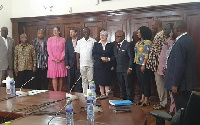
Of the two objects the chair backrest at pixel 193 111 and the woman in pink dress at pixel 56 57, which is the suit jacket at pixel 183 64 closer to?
the chair backrest at pixel 193 111

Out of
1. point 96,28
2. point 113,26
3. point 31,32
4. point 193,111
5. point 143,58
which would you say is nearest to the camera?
point 193,111

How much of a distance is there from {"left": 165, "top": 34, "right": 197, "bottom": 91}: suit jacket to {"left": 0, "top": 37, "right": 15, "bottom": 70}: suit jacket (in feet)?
12.1

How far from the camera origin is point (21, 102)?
8.50ft

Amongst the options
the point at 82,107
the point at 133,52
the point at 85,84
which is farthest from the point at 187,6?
the point at 82,107

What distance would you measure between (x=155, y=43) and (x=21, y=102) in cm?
248

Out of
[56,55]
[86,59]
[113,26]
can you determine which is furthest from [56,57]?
[113,26]

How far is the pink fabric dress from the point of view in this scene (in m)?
5.25

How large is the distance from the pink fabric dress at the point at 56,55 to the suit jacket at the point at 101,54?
2.66 ft

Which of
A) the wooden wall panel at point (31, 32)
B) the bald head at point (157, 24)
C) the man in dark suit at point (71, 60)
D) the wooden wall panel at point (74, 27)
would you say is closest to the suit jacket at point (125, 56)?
the bald head at point (157, 24)

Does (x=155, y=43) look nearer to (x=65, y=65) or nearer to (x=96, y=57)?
(x=96, y=57)

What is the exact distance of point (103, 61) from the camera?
475 cm

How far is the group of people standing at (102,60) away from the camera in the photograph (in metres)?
4.15

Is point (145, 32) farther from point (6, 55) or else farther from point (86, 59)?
point (6, 55)

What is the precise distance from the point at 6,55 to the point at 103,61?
214cm
